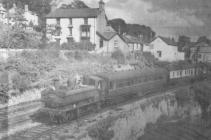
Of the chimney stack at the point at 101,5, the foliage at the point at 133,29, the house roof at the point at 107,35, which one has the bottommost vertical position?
the house roof at the point at 107,35

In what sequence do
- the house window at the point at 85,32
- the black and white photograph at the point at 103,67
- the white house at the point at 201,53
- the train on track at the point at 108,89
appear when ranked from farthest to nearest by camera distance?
the white house at the point at 201,53, the house window at the point at 85,32, the black and white photograph at the point at 103,67, the train on track at the point at 108,89

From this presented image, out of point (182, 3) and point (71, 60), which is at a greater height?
point (182, 3)

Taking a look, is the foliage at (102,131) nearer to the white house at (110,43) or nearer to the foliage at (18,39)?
the white house at (110,43)

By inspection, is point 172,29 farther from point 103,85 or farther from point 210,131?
point 210,131

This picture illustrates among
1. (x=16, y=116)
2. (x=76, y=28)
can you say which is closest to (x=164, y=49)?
(x=76, y=28)

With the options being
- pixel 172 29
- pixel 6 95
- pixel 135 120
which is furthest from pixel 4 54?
pixel 172 29

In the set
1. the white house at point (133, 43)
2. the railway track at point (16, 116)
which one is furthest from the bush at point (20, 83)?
the white house at point (133, 43)
